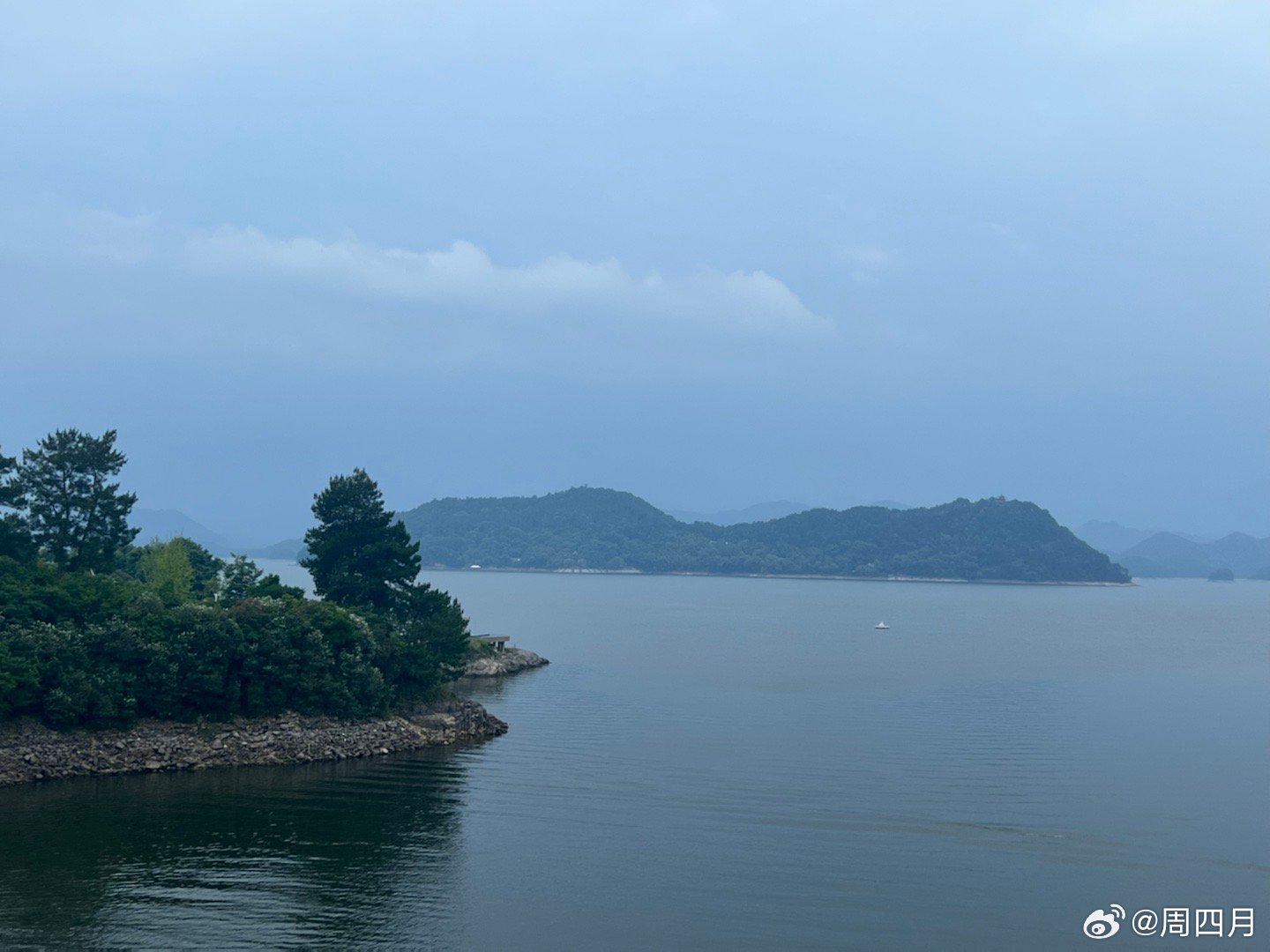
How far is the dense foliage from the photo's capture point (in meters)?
50.6

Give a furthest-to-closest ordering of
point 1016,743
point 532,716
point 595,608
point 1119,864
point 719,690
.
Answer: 1. point 595,608
2. point 719,690
3. point 532,716
4. point 1016,743
5. point 1119,864

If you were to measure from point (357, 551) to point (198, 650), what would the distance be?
19133 millimetres

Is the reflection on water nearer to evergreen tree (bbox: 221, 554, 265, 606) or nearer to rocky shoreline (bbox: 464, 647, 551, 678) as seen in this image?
evergreen tree (bbox: 221, 554, 265, 606)

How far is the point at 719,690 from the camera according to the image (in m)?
84.5

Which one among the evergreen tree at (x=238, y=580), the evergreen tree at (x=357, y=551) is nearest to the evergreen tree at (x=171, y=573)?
the evergreen tree at (x=238, y=580)

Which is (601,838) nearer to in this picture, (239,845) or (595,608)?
(239,845)

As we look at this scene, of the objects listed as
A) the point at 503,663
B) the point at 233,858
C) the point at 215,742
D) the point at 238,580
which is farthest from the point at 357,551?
the point at 233,858

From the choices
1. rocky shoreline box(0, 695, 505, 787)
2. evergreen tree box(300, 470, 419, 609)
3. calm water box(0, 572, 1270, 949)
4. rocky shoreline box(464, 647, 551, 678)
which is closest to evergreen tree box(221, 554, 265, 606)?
evergreen tree box(300, 470, 419, 609)

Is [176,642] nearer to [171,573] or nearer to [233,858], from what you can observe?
[233,858]

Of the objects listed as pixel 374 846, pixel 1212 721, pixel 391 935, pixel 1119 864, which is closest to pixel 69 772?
pixel 374 846

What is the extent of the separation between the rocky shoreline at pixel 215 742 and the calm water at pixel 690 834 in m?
1.45

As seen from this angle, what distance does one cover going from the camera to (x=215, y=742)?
54.0 metres

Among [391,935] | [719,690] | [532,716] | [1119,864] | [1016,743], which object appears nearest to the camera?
[391,935]

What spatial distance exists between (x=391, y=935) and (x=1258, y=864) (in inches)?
1239
